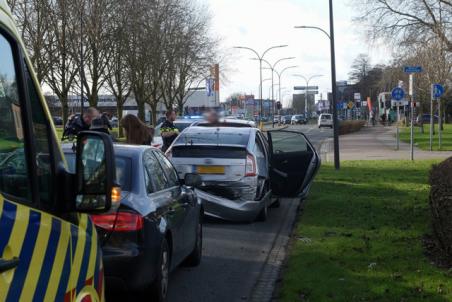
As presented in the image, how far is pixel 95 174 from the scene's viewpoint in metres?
2.99

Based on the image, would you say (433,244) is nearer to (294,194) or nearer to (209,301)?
Answer: (209,301)

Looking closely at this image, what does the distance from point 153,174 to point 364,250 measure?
286 centimetres

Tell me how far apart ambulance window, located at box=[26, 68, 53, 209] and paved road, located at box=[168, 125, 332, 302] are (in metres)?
3.54

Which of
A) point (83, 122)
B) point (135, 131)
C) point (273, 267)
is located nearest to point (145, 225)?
point (273, 267)

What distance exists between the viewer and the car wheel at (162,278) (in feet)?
18.5

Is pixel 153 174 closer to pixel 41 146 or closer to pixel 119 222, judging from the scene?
pixel 119 222

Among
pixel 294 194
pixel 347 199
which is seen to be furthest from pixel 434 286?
pixel 347 199

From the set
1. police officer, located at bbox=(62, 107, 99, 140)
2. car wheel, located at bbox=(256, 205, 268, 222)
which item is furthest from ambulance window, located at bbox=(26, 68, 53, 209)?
car wheel, located at bbox=(256, 205, 268, 222)

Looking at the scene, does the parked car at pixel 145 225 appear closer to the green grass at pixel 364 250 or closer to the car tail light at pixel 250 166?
the green grass at pixel 364 250

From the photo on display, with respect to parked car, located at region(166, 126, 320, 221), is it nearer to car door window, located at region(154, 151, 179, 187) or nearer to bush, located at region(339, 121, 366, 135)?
car door window, located at region(154, 151, 179, 187)

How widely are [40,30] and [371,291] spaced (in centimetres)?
2275

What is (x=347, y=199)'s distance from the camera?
1267 centimetres

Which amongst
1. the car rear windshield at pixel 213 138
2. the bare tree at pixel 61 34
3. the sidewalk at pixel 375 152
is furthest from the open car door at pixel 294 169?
the bare tree at pixel 61 34

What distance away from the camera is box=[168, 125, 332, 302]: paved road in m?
6.51
